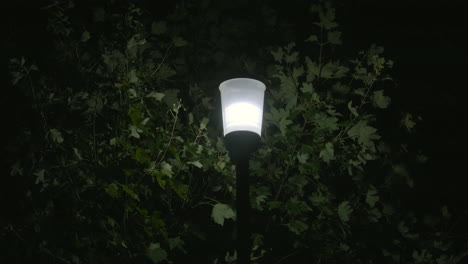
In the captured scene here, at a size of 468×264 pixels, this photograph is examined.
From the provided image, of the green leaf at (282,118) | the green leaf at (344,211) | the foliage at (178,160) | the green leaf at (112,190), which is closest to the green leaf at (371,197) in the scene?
the foliage at (178,160)

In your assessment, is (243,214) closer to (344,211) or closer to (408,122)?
(344,211)

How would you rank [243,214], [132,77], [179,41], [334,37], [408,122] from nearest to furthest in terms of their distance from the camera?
[243,214], [132,77], [179,41], [334,37], [408,122]

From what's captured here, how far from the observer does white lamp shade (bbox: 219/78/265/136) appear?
3762 mm

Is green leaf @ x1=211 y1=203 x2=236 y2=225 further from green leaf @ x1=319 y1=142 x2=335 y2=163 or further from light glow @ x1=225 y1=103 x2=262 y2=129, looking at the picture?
green leaf @ x1=319 y1=142 x2=335 y2=163

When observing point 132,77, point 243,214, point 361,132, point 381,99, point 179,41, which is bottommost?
point 243,214

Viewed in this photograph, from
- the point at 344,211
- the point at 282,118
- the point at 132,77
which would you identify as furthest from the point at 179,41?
the point at 344,211

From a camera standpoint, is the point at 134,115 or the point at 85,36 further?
the point at 85,36

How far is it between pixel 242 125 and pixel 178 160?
2.96 ft

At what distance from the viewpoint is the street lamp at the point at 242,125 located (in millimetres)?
3740

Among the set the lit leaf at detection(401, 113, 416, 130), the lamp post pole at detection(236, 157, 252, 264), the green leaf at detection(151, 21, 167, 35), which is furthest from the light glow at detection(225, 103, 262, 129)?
the lit leaf at detection(401, 113, 416, 130)

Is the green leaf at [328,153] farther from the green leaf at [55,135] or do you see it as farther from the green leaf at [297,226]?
the green leaf at [55,135]

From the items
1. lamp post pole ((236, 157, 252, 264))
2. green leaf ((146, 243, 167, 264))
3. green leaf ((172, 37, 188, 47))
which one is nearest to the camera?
lamp post pole ((236, 157, 252, 264))

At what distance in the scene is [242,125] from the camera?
374cm

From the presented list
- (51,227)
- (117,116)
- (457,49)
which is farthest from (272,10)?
(457,49)
